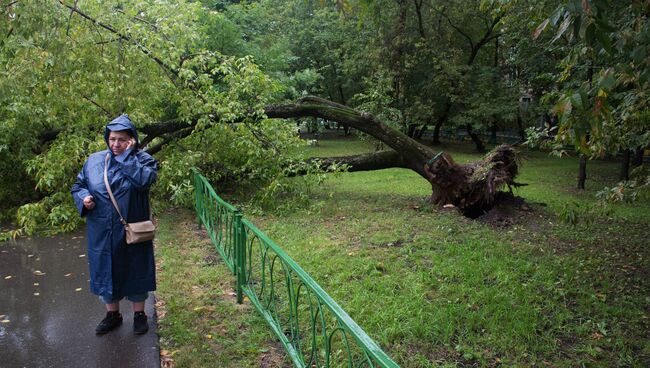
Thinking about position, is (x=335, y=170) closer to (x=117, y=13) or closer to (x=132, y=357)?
(x=117, y=13)

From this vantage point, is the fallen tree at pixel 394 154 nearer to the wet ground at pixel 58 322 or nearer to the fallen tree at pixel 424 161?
the fallen tree at pixel 424 161

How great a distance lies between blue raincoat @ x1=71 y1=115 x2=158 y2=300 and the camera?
3471mm

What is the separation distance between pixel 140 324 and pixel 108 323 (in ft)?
0.85

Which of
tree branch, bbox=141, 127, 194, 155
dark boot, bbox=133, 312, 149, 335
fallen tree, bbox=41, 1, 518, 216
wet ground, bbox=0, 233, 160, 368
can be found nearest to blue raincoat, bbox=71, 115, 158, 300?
dark boot, bbox=133, 312, 149, 335

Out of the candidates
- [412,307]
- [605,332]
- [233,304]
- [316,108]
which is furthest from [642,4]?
[316,108]

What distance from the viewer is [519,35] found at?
47.5ft

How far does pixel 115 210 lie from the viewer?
3.47 m

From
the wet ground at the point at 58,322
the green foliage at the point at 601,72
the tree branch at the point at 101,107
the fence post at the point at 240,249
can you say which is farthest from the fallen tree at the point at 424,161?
the fence post at the point at 240,249

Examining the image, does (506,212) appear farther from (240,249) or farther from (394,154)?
(240,249)

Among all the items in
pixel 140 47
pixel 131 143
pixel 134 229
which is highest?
pixel 140 47

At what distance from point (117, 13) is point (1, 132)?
2698mm

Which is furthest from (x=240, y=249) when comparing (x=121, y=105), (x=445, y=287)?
(x=121, y=105)

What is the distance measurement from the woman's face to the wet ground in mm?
1413

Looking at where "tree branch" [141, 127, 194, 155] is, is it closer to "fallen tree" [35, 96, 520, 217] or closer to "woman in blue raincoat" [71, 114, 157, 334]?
"fallen tree" [35, 96, 520, 217]
